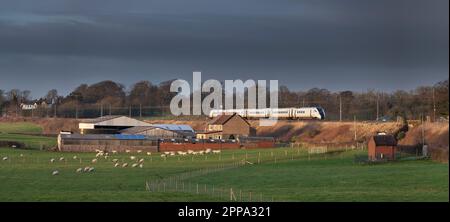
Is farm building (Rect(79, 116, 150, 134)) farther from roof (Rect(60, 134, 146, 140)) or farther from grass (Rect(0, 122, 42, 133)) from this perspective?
grass (Rect(0, 122, 42, 133))

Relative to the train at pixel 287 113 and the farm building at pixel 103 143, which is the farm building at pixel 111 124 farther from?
the farm building at pixel 103 143

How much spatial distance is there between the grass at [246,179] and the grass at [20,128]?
2652 inches

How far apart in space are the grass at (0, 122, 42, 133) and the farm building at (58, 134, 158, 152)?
5082cm

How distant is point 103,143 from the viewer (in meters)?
105

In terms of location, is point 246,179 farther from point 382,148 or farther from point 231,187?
point 382,148

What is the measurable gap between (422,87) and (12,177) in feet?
393

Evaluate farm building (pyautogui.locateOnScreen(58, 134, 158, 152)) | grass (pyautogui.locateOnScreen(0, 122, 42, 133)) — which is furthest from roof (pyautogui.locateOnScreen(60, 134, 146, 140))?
grass (pyautogui.locateOnScreen(0, 122, 42, 133))

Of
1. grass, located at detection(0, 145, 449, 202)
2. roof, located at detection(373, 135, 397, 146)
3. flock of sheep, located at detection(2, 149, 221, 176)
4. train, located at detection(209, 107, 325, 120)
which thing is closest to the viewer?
grass, located at detection(0, 145, 449, 202)

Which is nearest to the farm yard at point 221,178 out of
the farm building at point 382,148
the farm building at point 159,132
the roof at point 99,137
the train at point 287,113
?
the farm building at point 382,148

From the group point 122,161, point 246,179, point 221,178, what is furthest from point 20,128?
point 246,179

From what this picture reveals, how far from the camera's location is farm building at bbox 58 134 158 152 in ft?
337

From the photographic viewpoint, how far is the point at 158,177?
61.8 metres
